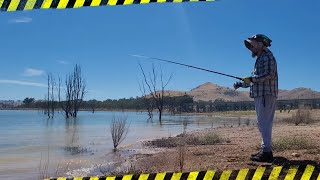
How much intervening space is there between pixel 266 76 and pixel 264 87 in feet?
0.54

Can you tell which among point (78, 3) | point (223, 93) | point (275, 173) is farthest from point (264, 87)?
point (223, 93)

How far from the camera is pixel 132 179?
15.1 ft

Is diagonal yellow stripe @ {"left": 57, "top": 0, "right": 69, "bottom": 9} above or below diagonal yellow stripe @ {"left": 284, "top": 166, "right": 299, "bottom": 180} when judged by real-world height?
above

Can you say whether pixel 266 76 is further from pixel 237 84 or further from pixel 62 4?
pixel 62 4

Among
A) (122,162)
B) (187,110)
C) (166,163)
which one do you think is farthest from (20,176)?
(187,110)

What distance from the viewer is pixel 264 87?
612cm

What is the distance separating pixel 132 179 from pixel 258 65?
2.55m

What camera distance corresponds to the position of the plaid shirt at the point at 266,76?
239 inches

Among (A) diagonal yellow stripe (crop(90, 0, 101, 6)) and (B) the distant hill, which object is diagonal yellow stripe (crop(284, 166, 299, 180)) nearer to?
(A) diagonal yellow stripe (crop(90, 0, 101, 6))

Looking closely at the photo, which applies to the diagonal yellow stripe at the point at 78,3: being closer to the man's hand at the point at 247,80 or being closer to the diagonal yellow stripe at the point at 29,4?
the diagonal yellow stripe at the point at 29,4

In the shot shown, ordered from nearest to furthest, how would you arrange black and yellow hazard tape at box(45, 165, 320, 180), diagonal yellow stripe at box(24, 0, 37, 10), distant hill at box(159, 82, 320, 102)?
diagonal yellow stripe at box(24, 0, 37, 10) < black and yellow hazard tape at box(45, 165, 320, 180) < distant hill at box(159, 82, 320, 102)

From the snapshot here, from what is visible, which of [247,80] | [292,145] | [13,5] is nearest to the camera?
[13,5]

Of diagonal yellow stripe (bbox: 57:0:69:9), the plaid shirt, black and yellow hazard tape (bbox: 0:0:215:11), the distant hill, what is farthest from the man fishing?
the distant hill

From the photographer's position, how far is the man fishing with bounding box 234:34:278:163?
19.9ft
